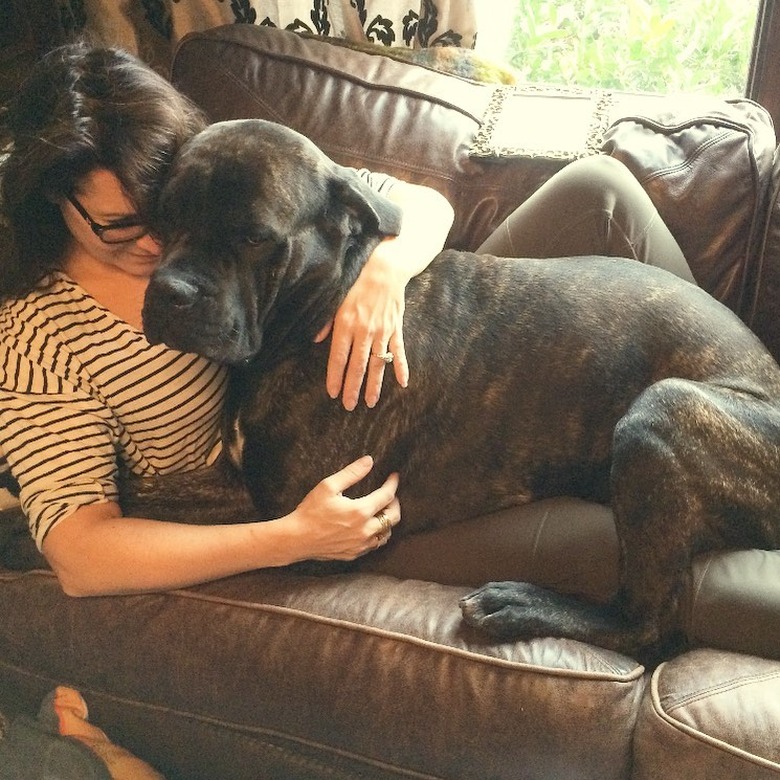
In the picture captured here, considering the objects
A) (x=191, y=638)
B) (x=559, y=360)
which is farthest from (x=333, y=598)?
(x=559, y=360)

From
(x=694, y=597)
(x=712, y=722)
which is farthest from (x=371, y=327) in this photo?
(x=712, y=722)

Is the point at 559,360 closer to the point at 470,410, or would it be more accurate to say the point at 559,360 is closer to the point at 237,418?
the point at 470,410

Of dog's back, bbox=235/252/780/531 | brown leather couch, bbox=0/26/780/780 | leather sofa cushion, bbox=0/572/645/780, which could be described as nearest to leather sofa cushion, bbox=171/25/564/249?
brown leather couch, bbox=0/26/780/780

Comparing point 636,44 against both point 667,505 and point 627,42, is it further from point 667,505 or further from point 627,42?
point 667,505

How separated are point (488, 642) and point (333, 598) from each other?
0.91 ft

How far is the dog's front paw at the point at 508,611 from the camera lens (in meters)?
1.43

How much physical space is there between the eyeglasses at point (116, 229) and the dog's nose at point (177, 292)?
0.62 feet

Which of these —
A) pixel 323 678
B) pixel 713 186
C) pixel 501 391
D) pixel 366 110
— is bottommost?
pixel 323 678

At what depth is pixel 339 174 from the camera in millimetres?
1461

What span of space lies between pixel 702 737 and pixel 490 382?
66 cm

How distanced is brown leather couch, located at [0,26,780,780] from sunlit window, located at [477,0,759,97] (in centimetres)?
70

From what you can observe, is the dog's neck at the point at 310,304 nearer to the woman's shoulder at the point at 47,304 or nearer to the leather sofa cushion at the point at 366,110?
the woman's shoulder at the point at 47,304

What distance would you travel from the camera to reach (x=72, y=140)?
1334 millimetres

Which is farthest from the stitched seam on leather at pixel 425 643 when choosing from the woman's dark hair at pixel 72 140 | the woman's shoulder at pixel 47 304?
the woman's dark hair at pixel 72 140
